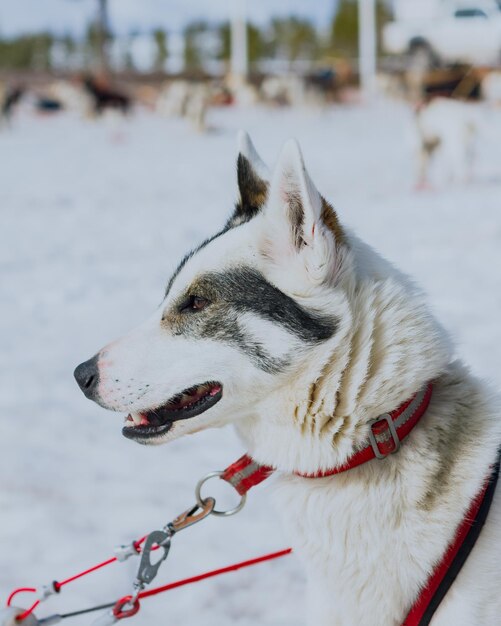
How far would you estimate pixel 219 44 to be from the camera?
75562mm

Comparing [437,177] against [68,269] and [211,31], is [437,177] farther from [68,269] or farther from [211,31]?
[211,31]

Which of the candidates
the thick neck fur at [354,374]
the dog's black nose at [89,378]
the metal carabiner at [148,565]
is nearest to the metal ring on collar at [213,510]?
the metal carabiner at [148,565]

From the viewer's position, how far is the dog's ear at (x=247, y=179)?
83.8 inches

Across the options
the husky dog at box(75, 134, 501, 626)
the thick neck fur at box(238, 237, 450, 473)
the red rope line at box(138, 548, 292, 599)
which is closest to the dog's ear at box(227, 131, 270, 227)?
the husky dog at box(75, 134, 501, 626)

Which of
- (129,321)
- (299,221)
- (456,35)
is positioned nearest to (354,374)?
(299,221)

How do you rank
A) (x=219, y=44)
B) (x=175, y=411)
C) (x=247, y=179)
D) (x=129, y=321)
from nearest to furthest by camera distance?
(x=175, y=411) < (x=247, y=179) < (x=129, y=321) < (x=219, y=44)

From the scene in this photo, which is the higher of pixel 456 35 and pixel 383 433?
pixel 456 35

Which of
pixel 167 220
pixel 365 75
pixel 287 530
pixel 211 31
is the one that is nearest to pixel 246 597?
pixel 287 530

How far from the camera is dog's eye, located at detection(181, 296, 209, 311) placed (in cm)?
194

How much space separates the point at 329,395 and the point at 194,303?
40cm

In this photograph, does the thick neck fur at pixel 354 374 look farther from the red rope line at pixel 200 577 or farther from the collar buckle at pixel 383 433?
the red rope line at pixel 200 577

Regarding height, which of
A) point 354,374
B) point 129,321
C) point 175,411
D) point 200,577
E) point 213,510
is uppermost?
point 354,374

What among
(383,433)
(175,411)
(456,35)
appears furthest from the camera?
(456,35)

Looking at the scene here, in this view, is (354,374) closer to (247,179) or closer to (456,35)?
(247,179)
